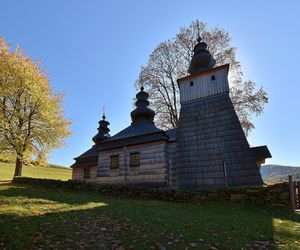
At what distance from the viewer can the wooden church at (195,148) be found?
1462 cm

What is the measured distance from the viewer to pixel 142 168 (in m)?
17.1

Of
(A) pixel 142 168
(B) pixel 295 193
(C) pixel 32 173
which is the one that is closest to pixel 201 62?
(A) pixel 142 168

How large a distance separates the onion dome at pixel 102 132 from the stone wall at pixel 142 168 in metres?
8.86

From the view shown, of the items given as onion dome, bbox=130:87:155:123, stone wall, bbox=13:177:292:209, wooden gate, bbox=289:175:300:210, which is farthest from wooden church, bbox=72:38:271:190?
wooden gate, bbox=289:175:300:210

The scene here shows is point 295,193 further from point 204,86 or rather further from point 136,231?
point 204,86

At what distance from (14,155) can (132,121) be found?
11.3 metres

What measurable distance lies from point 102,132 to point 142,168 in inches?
511

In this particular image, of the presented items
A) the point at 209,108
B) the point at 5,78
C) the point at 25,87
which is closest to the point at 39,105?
the point at 25,87

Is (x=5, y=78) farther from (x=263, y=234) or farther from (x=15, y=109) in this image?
(x=263, y=234)

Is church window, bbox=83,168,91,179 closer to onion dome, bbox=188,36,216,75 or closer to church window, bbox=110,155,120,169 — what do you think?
church window, bbox=110,155,120,169

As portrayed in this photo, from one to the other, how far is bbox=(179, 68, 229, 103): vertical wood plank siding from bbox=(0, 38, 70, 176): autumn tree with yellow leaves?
12587 millimetres

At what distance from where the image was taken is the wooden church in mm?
14617

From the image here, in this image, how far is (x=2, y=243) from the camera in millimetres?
4578

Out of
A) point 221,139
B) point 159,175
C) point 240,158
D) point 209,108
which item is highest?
point 209,108
